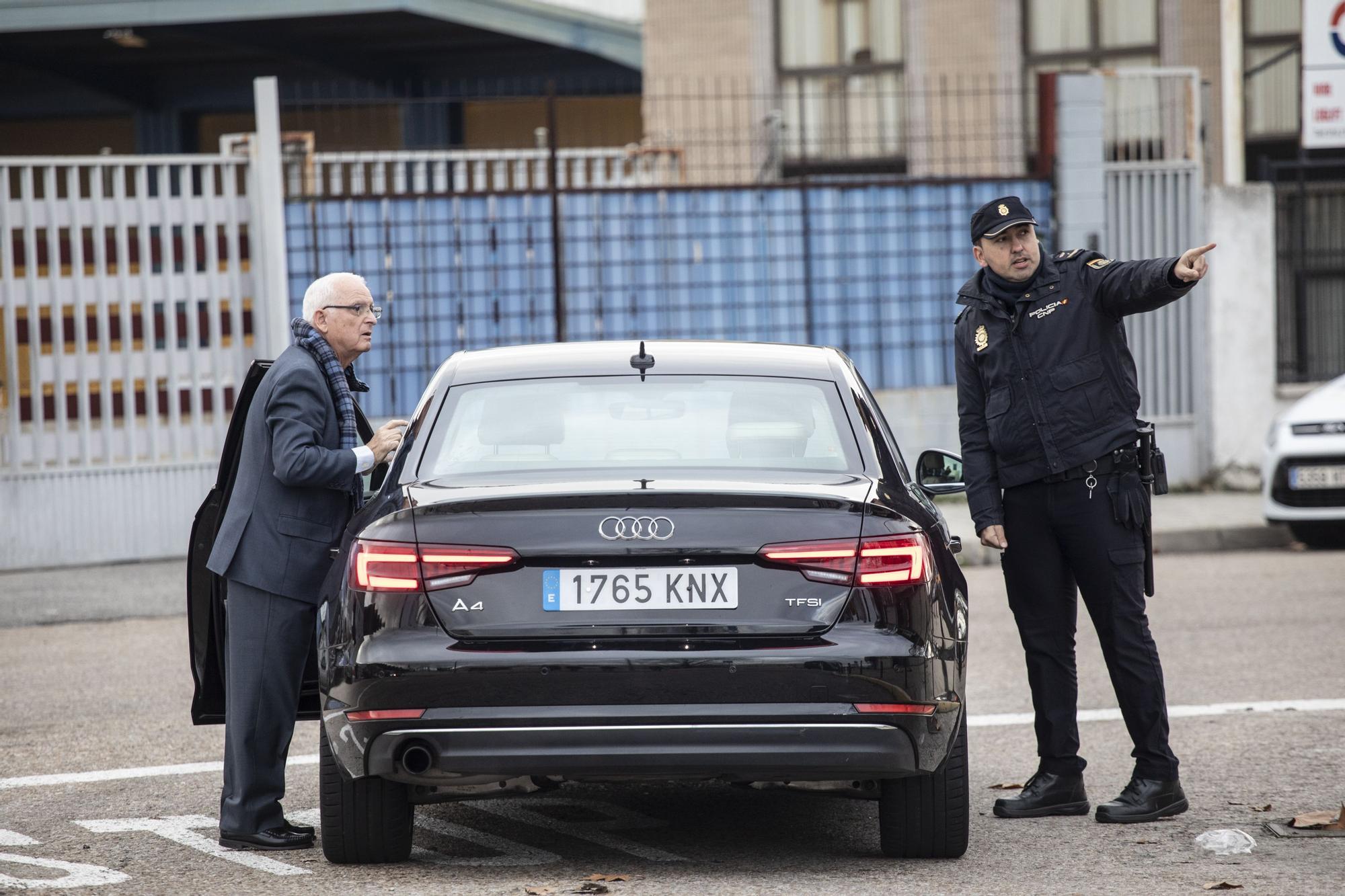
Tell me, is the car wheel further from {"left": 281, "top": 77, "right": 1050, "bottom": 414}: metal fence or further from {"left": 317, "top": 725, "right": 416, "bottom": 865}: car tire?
A: {"left": 317, "top": 725, "right": 416, "bottom": 865}: car tire

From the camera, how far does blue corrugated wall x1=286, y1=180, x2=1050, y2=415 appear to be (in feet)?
45.4

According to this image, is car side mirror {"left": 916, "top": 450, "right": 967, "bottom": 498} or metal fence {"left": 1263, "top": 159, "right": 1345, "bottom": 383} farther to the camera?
metal fence {"left": 1263, "top": 159, "right": 1345, "bottom": 383}

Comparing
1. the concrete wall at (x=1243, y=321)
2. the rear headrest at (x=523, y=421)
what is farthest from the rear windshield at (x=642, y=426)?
the concrete wall at (x=1243, y=321)

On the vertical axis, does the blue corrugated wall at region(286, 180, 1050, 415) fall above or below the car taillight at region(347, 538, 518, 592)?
above

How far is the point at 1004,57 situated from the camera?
61.3ft

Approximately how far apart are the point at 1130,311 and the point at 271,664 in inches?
109

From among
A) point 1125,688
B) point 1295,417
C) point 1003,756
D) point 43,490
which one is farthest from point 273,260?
point 1125,688

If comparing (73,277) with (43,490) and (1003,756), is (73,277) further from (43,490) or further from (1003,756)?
(1003,756)

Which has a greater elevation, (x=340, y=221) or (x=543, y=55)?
(x=543, y=55)

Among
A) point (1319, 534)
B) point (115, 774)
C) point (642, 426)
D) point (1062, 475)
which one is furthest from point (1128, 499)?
point (1319, 534)

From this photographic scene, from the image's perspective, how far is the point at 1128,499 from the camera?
17.1 feet

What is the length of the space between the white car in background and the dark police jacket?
24.0ft

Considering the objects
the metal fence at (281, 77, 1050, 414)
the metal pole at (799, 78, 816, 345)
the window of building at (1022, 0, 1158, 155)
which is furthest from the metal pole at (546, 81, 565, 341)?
the window of building at (1022, 0, 1158, 155)

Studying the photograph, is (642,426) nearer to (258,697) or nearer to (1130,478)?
(258,697)
